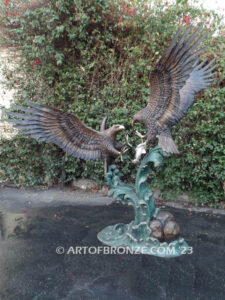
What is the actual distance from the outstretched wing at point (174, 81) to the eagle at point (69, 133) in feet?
1.78

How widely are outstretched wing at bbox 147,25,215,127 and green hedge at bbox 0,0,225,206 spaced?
1.88m

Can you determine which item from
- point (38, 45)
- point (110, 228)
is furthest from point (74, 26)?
point (110, 228)

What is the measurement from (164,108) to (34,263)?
2.30 metres

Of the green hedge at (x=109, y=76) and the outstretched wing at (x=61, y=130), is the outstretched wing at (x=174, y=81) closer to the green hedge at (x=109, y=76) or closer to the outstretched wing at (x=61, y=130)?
the outstretched wing at (x=61, y=130)

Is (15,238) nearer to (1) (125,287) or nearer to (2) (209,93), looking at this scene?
(1) (125,287)

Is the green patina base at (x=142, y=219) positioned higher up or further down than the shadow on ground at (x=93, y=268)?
higher up

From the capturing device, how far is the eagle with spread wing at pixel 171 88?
242 centimetres

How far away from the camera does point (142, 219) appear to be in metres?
2.95

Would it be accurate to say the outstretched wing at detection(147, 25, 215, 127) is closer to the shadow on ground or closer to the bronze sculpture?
the bronze sculpture

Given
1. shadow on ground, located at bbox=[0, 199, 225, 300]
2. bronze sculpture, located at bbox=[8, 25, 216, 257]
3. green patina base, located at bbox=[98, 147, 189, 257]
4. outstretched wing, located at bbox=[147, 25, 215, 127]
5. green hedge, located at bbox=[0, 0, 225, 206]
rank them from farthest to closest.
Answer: green hedge, located at bbox=[0, 0, 225, 206], green patina base, located at bbox=[98, 147, 189, 257], bronze sculpture, located at bbox=[8, 25, 216, 257], outstretched wing, located at bbox=[147, 25, 215, 127], shadow on ground, located at bbox=[0, 199, 225, 300]

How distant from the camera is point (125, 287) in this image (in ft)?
7.53

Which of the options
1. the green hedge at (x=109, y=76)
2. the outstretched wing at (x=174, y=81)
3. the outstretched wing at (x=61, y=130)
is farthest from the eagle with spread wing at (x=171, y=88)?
the green hedge at (x=109, y=76)

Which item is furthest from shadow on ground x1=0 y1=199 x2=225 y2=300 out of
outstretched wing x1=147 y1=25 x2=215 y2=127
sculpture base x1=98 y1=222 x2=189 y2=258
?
outstretched wing x1=147 y1=25 x2=215 y2=127

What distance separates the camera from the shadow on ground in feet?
7.32
